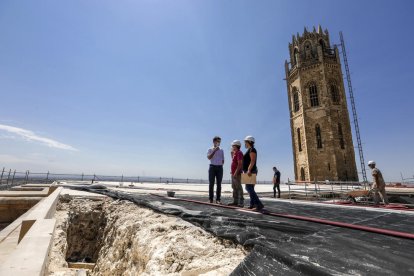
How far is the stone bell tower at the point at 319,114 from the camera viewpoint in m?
29.8

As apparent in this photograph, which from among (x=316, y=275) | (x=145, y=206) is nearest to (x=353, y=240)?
(x=316, y=275)

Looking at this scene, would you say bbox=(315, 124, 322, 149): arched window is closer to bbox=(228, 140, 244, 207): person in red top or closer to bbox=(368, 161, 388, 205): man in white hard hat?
bbox=(368, 161, 388, 205): man in white hard hat

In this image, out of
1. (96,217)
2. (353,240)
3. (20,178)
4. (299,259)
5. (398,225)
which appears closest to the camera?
(299,259)

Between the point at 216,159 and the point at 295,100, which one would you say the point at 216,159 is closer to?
the point at 216,159

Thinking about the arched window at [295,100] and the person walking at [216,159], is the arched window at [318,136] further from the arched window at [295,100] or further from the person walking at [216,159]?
the person walking at [216,159]

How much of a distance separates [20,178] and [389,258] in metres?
45.9

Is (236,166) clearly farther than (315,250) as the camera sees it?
Yes

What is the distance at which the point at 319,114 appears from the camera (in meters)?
31.6

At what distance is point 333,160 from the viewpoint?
95.9 ft

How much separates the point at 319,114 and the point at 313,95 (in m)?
3.24

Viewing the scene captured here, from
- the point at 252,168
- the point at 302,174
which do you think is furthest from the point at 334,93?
the point at 252,168

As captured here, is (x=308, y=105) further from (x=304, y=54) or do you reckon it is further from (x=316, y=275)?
(x=316, y=275)

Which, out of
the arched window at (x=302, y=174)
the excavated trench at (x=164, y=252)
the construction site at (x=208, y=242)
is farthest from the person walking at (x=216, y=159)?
the arched window at (x=302, y=174)

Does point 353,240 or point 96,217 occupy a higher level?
point 353,240
